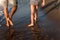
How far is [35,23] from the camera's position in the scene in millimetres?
4934

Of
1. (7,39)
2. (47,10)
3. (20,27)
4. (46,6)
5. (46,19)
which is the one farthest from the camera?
(46,6)

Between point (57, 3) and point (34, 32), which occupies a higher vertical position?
point (57, 3)

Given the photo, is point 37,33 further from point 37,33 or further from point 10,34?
point 10,34

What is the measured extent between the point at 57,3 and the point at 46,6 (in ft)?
1.53

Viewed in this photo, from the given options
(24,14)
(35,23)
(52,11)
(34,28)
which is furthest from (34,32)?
(52,11)

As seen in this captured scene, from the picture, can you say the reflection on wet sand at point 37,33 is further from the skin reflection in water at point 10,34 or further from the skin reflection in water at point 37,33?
the skin reflection in water at point 10,34

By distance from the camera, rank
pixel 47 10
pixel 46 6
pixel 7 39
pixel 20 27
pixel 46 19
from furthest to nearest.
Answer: pixel 46 6 → pixel 47 10 → pixel 46 19 → pixel 20 27 → pixel 7 39

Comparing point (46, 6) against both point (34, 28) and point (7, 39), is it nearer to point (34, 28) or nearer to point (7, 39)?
point (34, 28)

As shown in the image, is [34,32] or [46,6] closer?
[34,32]

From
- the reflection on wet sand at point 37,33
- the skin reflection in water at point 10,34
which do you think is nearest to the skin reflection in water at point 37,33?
the reflection on wet sand at point 37,33

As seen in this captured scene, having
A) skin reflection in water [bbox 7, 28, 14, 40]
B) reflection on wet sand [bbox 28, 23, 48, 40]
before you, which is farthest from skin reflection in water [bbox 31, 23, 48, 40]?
skin reflection in water [bbox 7, 28, 14, 40]

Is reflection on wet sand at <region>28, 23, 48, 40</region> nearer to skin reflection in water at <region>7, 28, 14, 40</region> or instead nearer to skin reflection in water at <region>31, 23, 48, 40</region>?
skin reflection in water at <region>31, 23, 48, 40</region>

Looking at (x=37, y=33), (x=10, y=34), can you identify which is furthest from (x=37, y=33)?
(x=10, y=34)

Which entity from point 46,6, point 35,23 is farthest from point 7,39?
point 46,6
